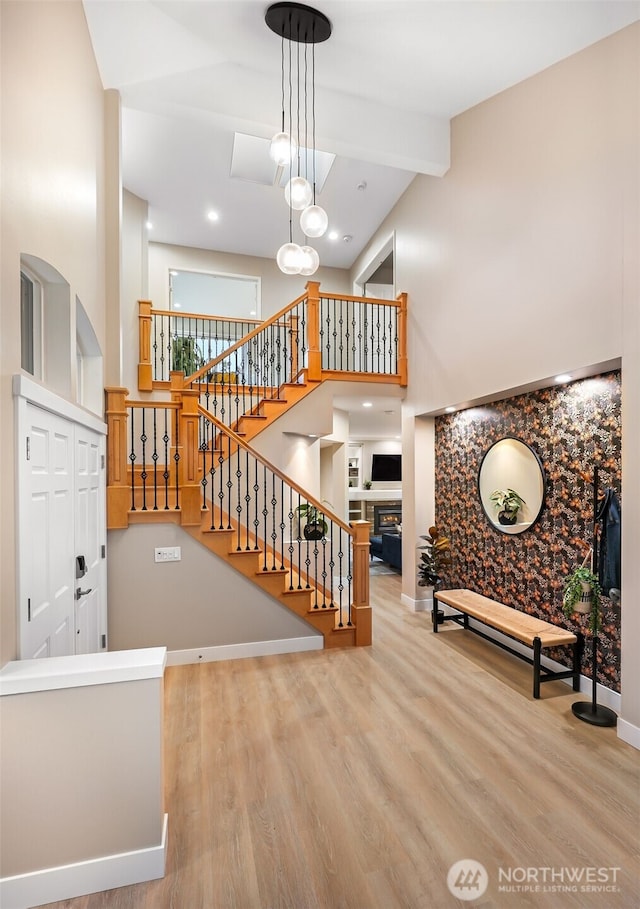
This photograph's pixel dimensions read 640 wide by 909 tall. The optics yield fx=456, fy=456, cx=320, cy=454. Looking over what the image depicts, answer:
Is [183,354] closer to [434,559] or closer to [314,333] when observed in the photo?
[314,333]

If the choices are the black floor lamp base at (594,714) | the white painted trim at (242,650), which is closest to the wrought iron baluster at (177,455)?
the white painted trim at (242,650)

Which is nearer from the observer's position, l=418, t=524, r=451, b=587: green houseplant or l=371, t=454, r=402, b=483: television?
l=418, t=524, r=451, b=587: green houseplant

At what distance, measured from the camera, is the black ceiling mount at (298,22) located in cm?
331

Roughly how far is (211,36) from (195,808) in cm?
532

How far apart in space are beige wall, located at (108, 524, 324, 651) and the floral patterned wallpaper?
2061 mm

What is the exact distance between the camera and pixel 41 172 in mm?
2160

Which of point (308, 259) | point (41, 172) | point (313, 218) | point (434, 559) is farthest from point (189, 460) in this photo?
point (434, 559)

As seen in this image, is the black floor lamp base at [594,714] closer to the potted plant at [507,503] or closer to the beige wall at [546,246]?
the beige wall at [546,246]

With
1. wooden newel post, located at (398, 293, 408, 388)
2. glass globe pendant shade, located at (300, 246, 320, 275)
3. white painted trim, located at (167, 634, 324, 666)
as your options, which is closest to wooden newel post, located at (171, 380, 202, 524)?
white painted trim, located at (167, 634, 324, 666)

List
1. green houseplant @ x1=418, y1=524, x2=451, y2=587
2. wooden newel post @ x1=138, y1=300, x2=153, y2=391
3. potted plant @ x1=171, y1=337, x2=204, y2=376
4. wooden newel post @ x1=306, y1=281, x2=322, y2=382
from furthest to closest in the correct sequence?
potted plant @ x1=171, y1=337, x2=204, y2=376
wooden newel post @ x1=138, y1=300, x2=153, y2=391
wooden newel post @ x1=306, y1=281, x2=322, y2=382
green houseplant @ x1=418, y1=524, x2=451, y2=587

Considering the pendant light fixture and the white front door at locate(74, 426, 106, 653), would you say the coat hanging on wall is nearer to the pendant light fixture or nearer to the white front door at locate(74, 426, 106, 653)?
the pendant light fixture

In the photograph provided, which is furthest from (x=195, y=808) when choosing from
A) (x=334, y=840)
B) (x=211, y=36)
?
(x=211, y=36)

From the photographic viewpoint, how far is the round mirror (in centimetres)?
402

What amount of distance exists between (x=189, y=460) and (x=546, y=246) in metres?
3.37
